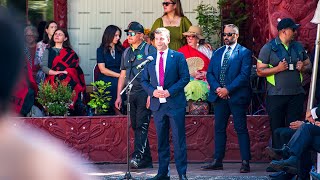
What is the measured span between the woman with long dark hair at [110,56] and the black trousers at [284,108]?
9.24 ft

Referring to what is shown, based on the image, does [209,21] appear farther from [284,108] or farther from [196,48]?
[284,108]

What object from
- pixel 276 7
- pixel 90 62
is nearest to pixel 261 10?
pixel 276 7

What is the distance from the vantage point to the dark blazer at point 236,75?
11704 millimetres

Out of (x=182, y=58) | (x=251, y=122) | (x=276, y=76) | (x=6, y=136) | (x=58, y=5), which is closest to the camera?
(x=6, y=136)

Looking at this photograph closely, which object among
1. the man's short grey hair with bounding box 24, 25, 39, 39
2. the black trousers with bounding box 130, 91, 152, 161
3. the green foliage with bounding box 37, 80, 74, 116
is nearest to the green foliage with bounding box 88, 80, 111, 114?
the green foliage with bounding box 37, 80, 74, 116

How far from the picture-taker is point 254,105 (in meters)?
13.7

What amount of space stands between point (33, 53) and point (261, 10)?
3.74m

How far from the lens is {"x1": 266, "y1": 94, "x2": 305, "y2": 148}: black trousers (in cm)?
1192

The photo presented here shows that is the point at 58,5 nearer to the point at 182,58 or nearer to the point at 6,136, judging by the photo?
the point at 182,58

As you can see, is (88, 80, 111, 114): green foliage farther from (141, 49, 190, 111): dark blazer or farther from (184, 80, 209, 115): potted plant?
(141, 49, 190, 111): dark blazer

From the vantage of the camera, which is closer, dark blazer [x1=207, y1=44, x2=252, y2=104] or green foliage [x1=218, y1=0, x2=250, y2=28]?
dark blazer [x1=207, y1=44, x2=252, y2=104]

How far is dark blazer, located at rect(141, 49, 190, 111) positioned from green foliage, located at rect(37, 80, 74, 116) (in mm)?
2268

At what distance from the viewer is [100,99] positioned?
42.8 feet

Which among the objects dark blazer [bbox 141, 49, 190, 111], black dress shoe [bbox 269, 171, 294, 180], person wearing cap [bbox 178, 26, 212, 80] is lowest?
black dress shoe [bbox 269, 171, 294, 180]
